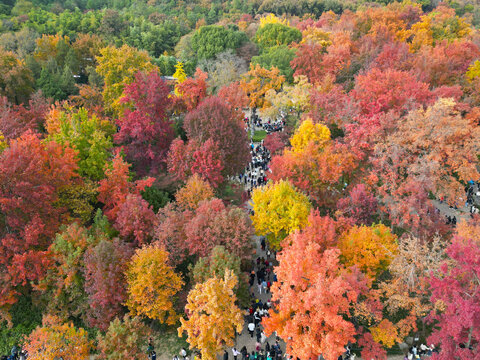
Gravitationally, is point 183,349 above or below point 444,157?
below

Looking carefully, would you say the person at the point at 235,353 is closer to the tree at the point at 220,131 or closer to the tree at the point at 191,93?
the tree at the point at 220,131

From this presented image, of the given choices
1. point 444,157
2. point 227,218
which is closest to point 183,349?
point 227,218

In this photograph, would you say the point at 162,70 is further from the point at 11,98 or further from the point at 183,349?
the point at 183,349

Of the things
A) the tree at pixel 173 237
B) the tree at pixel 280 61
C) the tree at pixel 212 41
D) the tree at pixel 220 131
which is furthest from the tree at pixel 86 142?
the tree at pixel 212 41

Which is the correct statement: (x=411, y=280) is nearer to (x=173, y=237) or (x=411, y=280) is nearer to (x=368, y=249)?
(x=368, y=249)

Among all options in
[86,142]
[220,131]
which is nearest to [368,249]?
[220,131]

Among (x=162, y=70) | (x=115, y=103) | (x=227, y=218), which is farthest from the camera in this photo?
(x=162, y=70)
